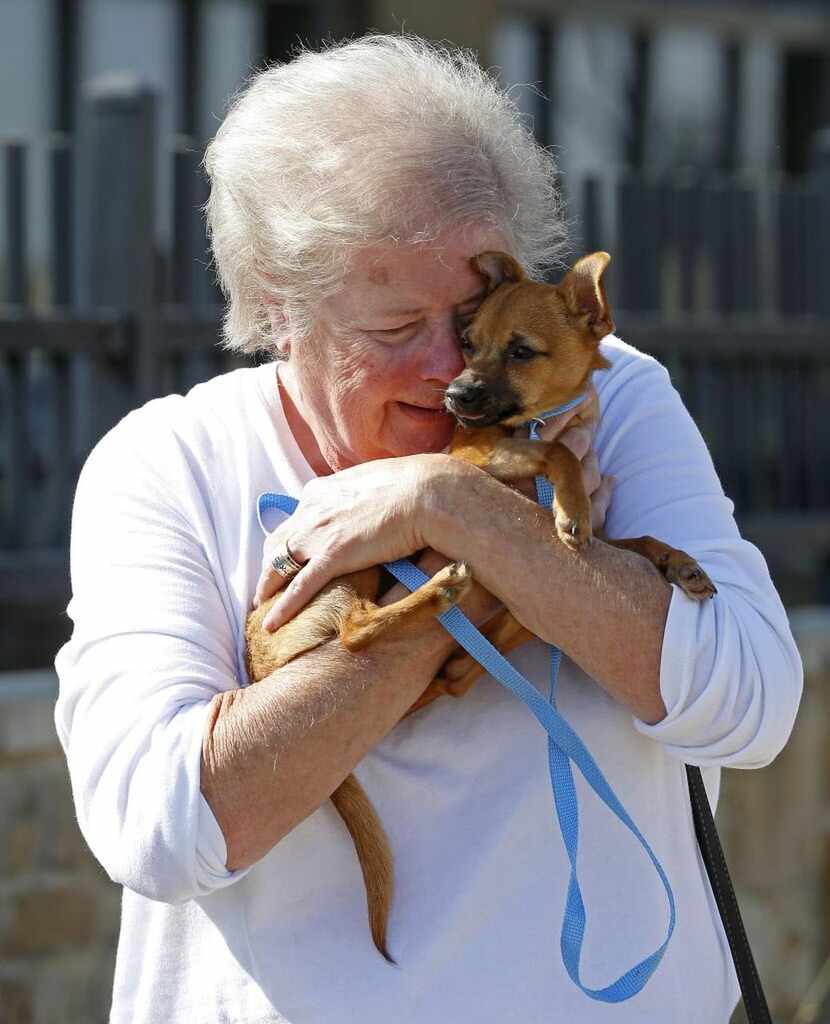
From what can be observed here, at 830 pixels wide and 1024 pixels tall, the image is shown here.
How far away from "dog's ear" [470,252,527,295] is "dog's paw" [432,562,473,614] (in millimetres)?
425

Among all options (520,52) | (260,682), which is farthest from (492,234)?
(520,52)

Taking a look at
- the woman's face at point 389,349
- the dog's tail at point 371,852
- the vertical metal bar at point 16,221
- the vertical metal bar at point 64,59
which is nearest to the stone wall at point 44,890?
the vertical metal bar at point 16,221

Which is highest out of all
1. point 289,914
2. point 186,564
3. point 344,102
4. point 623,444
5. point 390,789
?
point 344,102

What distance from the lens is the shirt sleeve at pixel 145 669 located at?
198 centimetres

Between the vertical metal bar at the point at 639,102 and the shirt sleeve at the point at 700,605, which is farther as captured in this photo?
the vertical metal bar at the point at 639,102

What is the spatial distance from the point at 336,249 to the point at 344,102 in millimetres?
223

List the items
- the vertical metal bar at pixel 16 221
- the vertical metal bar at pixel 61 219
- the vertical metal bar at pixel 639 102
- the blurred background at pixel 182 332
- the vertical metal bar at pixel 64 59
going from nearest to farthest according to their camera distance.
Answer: the blurred background at pixel 182 332 < the vertical metal bar at pixel 16 221 < the vertical metal bar at pixel 61 219 < the vertical metal bar at pixel 64 59 < the vertical metal bar at pixel 639 102

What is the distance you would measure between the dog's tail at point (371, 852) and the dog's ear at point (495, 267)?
0.72m

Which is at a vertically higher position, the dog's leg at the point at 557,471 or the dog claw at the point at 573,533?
the dog's leg at the point at 557,471

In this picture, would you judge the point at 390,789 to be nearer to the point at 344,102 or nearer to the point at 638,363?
the point at 638,363

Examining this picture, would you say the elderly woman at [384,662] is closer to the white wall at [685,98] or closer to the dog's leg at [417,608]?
the dog's leg at [417,608]

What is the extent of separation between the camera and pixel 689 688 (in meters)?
2.03

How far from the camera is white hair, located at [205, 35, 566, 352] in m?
2.21

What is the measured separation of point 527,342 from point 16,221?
9.43 ft
